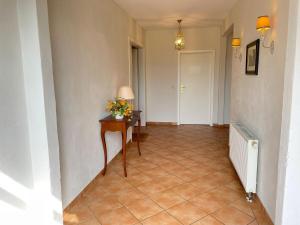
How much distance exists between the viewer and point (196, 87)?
6.20 metres

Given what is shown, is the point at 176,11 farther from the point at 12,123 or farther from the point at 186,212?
the point at 12,123

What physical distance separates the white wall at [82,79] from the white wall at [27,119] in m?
0.51

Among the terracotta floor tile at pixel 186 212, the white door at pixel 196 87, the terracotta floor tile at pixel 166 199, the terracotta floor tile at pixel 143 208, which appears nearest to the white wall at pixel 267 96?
the terracotta floor tile at pixel 186 212

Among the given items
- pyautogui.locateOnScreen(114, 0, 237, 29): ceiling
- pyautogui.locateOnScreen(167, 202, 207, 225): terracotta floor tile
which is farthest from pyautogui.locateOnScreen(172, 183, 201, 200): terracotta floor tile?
pyautogui.locateOnScreen(114, 0, 237, 29): ceiling

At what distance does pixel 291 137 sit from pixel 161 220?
1384 millimetres

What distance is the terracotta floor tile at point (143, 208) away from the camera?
2304mm

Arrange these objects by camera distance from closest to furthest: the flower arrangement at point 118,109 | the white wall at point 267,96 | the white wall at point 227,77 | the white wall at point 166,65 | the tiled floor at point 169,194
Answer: the white wall at point 267,96
the tiled floor at point 169,194
the flower arrangement at point 118,109
the white wall at point 227,77
the white wall at point 166,65

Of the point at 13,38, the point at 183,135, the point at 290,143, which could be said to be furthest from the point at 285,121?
the point at 183,135

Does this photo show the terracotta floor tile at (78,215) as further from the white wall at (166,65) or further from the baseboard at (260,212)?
the white wall at (166,65)

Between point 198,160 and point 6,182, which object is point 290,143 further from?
point 198,160

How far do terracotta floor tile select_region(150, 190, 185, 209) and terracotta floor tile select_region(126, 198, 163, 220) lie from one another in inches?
2.6

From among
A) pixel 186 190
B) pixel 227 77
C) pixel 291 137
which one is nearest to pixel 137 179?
pixel 186 190

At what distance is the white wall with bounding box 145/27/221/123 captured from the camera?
593 centimetres

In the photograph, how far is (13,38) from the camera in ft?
4.90
